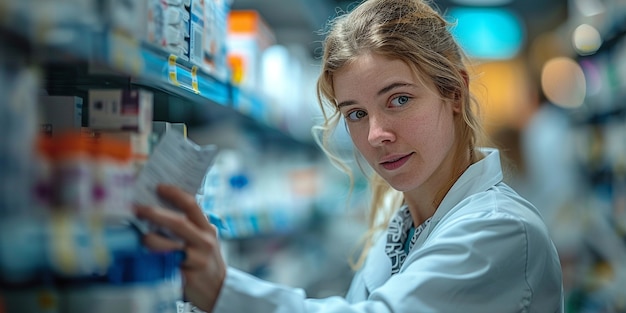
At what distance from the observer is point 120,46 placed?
1.03 m

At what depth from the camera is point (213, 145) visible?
4.93 ft

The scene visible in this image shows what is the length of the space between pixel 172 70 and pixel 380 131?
1.62 feet

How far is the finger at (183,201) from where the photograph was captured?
3.62ft

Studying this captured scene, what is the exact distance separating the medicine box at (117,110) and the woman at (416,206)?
0.48ft

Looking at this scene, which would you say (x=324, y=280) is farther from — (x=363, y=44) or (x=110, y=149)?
(x=110, y=149)

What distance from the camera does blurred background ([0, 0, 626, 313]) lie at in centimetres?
91

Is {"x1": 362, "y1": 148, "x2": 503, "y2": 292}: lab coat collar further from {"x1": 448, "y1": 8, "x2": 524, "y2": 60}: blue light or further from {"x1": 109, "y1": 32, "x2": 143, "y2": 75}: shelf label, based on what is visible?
{"x1": 448, "y1": 8, "x2": 524, "y2": 60}: blue light

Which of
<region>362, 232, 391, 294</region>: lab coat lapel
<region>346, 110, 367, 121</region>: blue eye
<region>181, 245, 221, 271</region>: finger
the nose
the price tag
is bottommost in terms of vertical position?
<region>362, 232, 391, 294</region>: lab coat lapel

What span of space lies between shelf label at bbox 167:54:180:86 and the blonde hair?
434 millimetres

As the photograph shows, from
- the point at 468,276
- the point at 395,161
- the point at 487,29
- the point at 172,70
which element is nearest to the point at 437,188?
the point at 395,161

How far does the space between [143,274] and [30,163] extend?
0.27 meters

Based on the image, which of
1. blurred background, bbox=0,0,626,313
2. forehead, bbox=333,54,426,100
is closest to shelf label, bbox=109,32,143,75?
blurred background, bbox=0,0,626,313

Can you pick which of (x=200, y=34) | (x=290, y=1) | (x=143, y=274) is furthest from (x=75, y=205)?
(x=290, y=1)

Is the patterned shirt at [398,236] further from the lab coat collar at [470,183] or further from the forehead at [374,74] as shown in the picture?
the forehead at [374,74]
